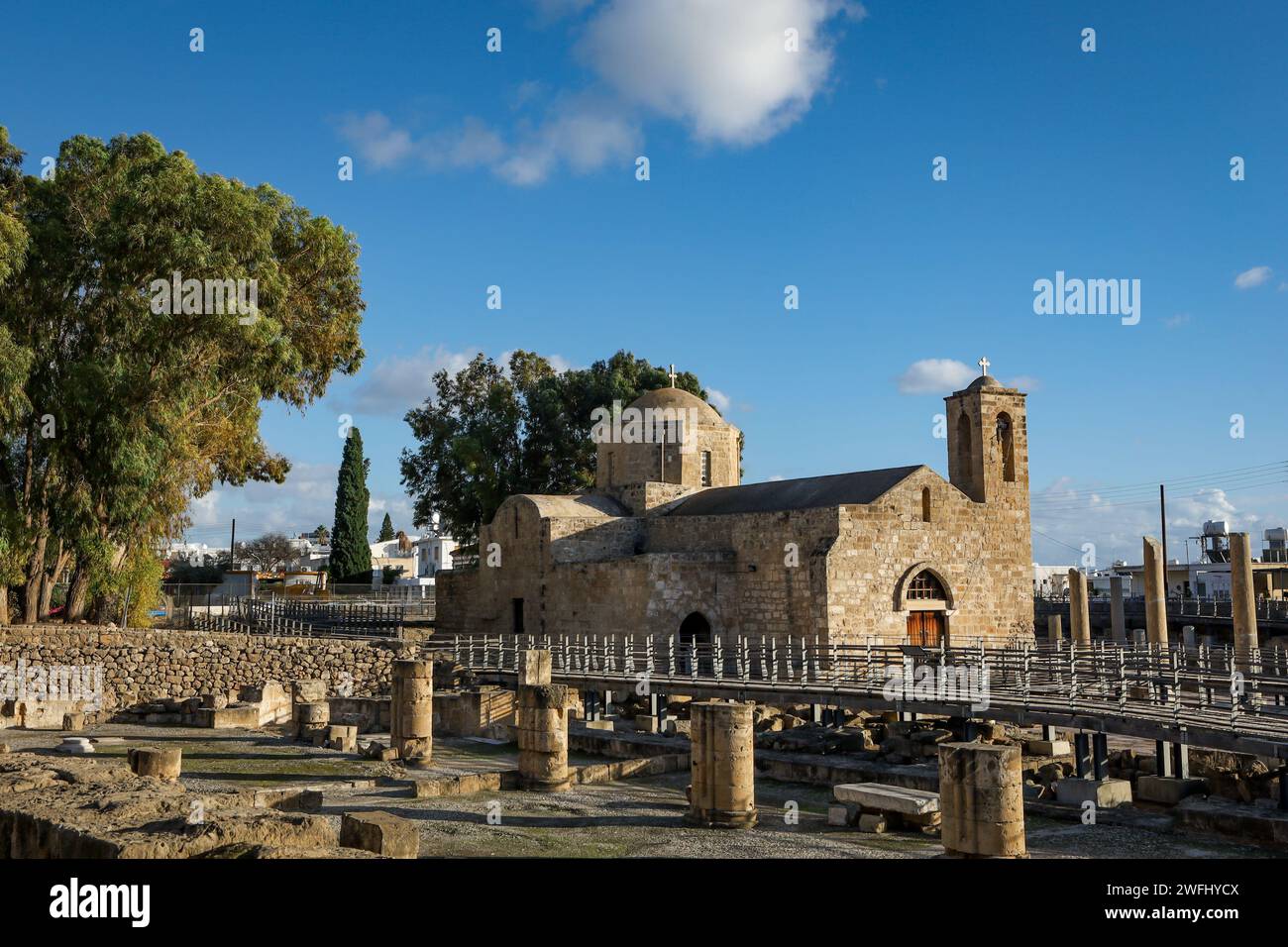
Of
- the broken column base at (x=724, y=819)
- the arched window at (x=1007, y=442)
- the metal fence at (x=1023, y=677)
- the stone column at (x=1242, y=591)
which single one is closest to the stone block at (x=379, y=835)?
the broken column base at (x=724, y=819)

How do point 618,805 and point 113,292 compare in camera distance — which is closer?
point 618,805

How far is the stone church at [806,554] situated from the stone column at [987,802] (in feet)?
48.8

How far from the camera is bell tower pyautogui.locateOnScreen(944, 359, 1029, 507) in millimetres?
28141

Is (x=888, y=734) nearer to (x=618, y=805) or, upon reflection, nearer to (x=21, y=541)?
(x=618, y=805)

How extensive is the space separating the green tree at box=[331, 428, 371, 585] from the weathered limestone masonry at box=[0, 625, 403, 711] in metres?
20.5

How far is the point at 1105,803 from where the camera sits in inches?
541

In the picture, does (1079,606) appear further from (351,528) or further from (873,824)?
(351,528)

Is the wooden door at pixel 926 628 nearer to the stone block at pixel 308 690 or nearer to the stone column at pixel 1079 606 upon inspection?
the stone column at pixel 1079 606

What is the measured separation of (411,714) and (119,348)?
12.9 m

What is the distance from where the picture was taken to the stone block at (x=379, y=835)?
8.30 m

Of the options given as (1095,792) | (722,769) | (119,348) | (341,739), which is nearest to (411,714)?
(341,739)

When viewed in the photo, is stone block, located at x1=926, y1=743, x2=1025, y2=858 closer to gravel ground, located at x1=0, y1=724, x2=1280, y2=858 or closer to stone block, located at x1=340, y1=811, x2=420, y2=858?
gravel ground, located at x1=0, y1=724, x2=1280, y2=858
